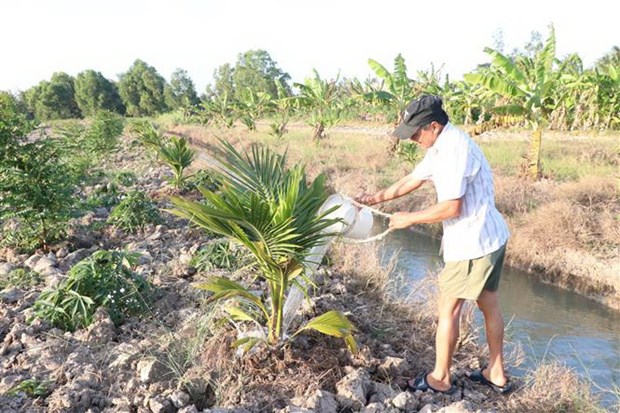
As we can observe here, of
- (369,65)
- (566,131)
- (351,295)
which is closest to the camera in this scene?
(351,295)

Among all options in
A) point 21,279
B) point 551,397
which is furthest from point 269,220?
point 21,279

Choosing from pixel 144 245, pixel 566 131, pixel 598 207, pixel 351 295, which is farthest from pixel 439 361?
pixel 566 131

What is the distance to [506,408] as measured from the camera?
2893 millimetres

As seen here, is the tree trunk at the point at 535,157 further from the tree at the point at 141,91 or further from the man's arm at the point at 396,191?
the tree at the point at 141,91

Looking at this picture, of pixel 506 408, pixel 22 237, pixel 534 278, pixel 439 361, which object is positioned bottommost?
pixel 534 278

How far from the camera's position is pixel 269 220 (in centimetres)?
250

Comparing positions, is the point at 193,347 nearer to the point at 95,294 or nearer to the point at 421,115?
the point at 95,294

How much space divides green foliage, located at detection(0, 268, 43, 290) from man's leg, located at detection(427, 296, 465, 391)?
10.7 ft

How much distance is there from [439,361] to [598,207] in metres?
7.86

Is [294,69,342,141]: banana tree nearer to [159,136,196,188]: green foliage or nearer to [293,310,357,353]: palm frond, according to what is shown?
[159,136,196,188]: green foliage

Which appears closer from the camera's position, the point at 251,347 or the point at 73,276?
the point at 251,347

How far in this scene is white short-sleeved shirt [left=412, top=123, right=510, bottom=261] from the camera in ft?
8.68

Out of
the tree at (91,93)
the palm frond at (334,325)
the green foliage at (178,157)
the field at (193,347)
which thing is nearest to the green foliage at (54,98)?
the tree at (91,93)

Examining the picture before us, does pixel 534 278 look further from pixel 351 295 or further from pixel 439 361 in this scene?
pixel 439 361
